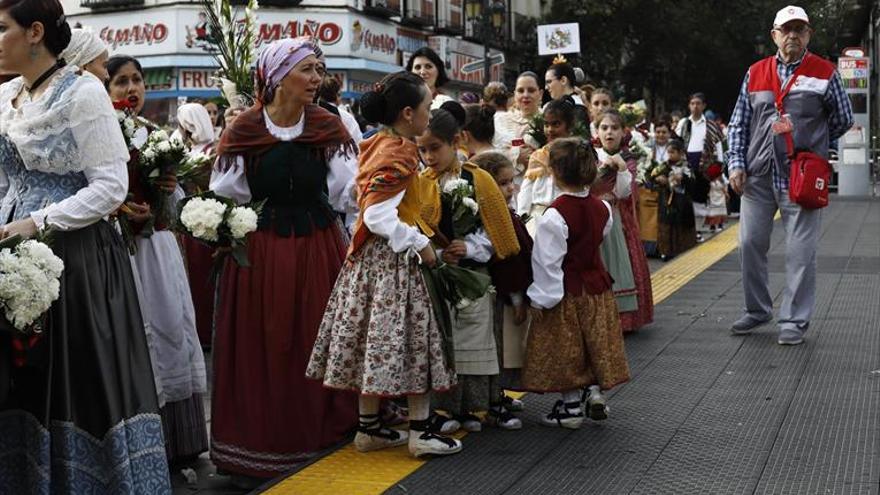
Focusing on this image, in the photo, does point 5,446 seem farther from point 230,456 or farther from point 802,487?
point 802,487

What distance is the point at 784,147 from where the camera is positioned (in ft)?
→ 30.7

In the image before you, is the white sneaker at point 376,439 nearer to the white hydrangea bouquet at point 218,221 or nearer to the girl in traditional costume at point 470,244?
the girl in traditional costume at point 470,244

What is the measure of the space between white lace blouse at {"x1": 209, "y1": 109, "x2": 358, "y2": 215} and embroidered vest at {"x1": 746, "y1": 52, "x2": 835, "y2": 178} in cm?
400

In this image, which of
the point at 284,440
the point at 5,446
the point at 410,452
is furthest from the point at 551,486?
the point at 5,446

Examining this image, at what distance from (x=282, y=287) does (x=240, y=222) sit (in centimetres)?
48

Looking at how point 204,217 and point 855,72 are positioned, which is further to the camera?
→ point 855,72

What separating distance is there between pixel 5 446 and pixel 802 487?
3031 millimetres

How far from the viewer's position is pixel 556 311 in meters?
6.81

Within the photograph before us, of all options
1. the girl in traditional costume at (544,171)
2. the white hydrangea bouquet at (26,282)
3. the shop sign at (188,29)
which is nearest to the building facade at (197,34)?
the shop sign at (188,29)

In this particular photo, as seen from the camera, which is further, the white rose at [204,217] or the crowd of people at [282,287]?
the white rose at [204,217]

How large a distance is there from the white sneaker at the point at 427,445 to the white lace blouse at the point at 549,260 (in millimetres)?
877

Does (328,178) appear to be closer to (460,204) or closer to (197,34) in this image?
(460,204)

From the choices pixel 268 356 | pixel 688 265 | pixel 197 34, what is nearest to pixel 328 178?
pixel 268 356

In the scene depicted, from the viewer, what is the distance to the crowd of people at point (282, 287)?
4.86 meters
